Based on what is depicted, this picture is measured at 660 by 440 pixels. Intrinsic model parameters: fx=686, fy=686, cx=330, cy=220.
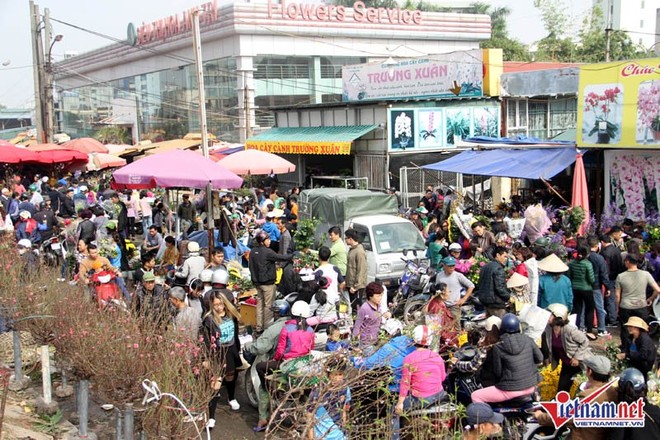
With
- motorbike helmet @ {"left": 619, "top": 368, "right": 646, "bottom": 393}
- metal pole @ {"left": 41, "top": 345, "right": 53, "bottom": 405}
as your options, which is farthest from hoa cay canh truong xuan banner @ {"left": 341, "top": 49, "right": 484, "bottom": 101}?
motorbike helmet @ {"left": 619, "top": 368, "right": 646, "bottom": 393}

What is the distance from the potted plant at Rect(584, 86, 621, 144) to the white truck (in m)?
4.76

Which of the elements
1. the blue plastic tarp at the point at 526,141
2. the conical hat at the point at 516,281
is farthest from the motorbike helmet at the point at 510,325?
the blue plastic tarp at the point at 526,141

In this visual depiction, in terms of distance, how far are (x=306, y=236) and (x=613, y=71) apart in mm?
7521

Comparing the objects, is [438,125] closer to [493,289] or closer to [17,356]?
[493,289]

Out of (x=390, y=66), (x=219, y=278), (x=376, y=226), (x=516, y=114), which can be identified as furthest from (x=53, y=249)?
(x=516, y=114)

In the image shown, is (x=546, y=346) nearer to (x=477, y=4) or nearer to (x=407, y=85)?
(x=407, y=85)

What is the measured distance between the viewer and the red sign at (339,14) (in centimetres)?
4022

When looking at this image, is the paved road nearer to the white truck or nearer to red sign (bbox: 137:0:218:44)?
the white truck

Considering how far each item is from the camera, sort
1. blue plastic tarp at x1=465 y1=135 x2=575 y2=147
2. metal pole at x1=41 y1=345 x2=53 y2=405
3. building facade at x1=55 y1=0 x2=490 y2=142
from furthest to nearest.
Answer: building facade at x1=55 y1=0 x2=490 y2=142 → blue plastic tarp at x1=465 y1=135 x2=575 y2=147 → metal pole at x1=41 y1=345 x2=53 y2=405

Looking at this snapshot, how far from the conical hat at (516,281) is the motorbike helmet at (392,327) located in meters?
2.83

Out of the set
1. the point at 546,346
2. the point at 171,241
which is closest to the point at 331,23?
the point at 171,241

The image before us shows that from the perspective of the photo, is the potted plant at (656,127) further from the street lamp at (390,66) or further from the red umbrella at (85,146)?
the red umbrella at (85,146)

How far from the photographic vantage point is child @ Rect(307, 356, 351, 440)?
5.33m

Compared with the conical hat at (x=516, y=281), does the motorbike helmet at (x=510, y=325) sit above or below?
above
